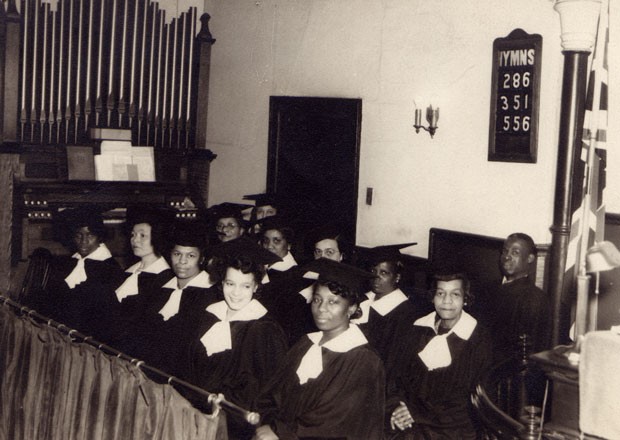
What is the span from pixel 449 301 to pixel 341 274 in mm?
988

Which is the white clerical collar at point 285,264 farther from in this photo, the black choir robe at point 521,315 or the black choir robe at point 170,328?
the black choir robe at point 521,315

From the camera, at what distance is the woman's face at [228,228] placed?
26.1ft

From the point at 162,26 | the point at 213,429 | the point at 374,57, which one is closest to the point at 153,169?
the point at 162,26

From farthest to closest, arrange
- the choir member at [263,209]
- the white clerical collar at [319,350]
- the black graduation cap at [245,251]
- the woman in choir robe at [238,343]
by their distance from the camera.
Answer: the choir member at [263,209], the black graduation cap at [245,251], the woman in choir robe at [238,343], the white clerical collar at [319,350]

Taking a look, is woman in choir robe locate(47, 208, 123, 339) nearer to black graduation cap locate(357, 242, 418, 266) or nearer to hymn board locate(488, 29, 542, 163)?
black graduation cap locate(357, 242, 418, 266)

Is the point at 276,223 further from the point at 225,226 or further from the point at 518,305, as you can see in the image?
the point at 518,305

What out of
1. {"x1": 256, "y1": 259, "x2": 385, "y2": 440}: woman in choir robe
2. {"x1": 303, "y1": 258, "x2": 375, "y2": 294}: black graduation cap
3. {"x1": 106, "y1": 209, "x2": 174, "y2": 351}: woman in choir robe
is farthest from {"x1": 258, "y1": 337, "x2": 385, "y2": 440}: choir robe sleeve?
{"x1": 106, "y1": 209, "x2": 174, "y2": 351}: woman in choir robe

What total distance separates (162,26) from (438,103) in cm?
479

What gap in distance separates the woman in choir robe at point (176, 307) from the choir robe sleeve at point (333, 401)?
3.44 feet

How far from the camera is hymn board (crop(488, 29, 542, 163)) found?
728 centimetres

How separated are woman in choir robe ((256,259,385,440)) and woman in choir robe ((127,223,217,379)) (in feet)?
3.39

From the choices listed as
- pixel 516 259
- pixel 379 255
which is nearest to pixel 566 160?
pixel 516 259

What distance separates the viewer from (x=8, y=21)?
9992mm

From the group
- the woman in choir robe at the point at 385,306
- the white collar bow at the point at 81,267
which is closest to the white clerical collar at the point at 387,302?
the woman in choir robe at the point at 385,306
